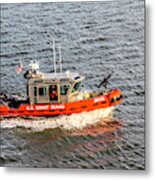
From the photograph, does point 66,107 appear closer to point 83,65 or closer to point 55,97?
point 55,97

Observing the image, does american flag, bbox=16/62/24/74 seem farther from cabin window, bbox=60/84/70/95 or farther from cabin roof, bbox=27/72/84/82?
cabin window, bbox=60/84/70/95

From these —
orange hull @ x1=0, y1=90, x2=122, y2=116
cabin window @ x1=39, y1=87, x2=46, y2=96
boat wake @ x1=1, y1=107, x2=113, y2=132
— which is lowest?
boat wake @ x1=1, y1=107, x2=113, y2=132

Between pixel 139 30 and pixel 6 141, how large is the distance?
0.60 m

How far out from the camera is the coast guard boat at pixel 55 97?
1.89 metres

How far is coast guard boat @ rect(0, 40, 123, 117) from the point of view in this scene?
74.4 inches

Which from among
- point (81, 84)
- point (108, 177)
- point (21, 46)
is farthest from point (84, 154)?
point (21, 46)

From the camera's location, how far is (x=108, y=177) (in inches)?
74.7

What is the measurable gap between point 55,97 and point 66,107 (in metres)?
0.05

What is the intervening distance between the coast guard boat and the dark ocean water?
0.09 feet

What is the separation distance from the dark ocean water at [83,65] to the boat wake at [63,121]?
0.04 feet

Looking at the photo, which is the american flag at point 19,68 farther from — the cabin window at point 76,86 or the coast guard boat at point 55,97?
the cabin window at point 76,86

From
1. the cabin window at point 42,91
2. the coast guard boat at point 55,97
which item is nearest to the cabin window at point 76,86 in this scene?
the coast guard boat at point 55,97

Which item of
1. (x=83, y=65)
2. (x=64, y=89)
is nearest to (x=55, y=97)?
(x=64, y=89)

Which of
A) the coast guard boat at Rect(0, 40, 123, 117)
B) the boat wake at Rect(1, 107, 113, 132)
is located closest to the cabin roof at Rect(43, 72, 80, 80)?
the coast guard boat at Rect(0, 40, 123, 117)
